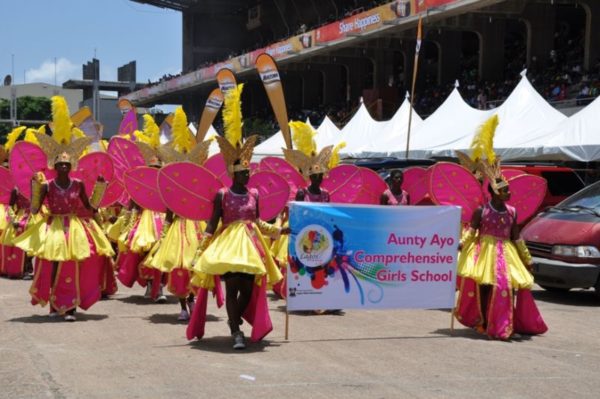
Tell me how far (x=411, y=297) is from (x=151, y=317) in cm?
301

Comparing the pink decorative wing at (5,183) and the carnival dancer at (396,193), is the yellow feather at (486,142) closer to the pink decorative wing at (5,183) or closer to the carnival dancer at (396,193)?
the carnival dancer at (396,193)

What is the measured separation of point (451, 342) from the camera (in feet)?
26.3

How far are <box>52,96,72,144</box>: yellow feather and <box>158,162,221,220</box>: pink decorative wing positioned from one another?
2.00 meters

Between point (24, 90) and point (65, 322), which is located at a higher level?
point (24, 90)

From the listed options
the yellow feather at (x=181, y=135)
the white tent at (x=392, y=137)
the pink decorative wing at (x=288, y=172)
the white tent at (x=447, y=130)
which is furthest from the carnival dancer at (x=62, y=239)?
the white tent at (x=392, y=137)

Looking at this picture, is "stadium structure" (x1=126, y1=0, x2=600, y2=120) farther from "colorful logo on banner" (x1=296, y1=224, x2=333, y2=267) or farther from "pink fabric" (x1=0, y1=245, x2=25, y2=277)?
"colorful logo on banner" (x1=296, y1=224, x2=333, y2=267)

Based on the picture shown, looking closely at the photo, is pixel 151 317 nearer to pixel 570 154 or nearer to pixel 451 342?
pixel 451 342

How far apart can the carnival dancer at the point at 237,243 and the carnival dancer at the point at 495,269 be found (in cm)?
205

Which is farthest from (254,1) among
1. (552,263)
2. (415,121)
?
(552,263)

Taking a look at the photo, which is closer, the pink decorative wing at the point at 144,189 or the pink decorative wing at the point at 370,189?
the pink decorative wing at the point at 144,189

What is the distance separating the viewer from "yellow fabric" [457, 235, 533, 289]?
26.8 feet

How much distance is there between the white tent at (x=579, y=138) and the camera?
53.3 ft

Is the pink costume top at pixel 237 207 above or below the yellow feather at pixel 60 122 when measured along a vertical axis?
below

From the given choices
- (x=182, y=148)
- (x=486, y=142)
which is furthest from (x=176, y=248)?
(x=486, y=142)
